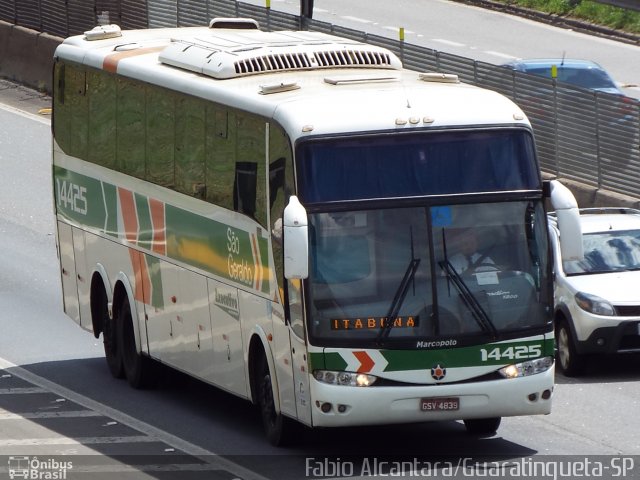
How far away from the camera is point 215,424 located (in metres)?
16.6

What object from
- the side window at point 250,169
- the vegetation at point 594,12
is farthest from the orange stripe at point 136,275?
the vegetation at point 594,12

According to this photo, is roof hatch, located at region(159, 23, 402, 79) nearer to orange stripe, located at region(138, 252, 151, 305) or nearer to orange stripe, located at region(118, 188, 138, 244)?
orange stripe, located at region(118, 188, 138, 244)

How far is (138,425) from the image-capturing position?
16594mm

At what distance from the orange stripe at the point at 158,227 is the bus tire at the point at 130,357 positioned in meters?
1.36

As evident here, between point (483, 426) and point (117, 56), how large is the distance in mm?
5898

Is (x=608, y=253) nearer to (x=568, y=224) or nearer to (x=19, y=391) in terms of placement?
(x=568, y=224)

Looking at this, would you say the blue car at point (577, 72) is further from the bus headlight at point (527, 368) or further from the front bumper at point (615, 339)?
the bus headlight at point (527, 368)

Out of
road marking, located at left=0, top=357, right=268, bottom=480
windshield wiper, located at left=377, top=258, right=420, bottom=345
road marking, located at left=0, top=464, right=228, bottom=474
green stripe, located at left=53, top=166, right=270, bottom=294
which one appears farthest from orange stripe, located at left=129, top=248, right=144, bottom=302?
windshield wiper, located at left=377, top=258, right=420, bottom=345

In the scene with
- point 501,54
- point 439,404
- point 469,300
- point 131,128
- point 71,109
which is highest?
point 131,128

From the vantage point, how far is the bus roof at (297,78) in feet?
47.6

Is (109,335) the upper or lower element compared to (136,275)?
lower

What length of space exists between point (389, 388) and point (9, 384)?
6.07m

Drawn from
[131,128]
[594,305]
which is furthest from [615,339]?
[131,128]

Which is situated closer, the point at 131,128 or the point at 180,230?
the point at 180,230
